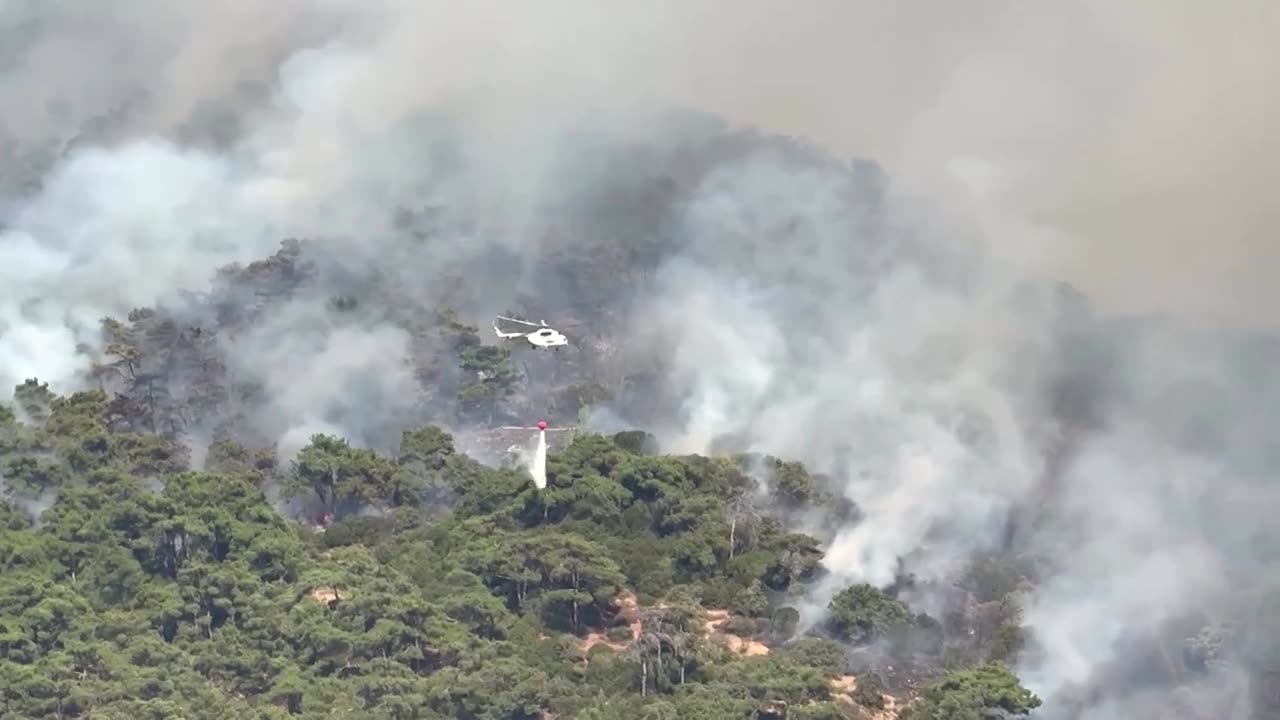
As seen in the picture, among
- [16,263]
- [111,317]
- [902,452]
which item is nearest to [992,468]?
[902,452]

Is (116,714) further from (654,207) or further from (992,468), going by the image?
(654,207)

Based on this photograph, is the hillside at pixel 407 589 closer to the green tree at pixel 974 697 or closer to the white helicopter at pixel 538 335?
the green tree at pixel 974 697

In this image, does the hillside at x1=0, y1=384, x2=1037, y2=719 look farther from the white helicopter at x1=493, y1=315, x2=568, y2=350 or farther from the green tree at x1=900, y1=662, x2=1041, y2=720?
the white helicopter at x1=493, y1=315, x2=568, y2=350

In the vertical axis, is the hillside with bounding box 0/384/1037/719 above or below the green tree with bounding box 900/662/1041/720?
above

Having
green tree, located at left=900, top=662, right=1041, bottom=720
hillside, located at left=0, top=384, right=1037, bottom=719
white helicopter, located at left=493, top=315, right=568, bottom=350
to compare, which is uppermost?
white helicopter, located at left=493, top=315, right=568, bottom=350

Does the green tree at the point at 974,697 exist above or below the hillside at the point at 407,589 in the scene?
below

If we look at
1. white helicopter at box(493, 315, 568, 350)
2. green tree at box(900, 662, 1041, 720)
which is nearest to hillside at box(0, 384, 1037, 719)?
green tree at box(900, 662, 1041, 720)

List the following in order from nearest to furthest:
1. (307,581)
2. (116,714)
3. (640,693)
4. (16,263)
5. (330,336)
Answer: (116,714) < (640,693) < (307,581) < (330,336) < (16,263)

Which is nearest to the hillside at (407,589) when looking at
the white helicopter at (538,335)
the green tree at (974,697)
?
the green tree at (974,697)
